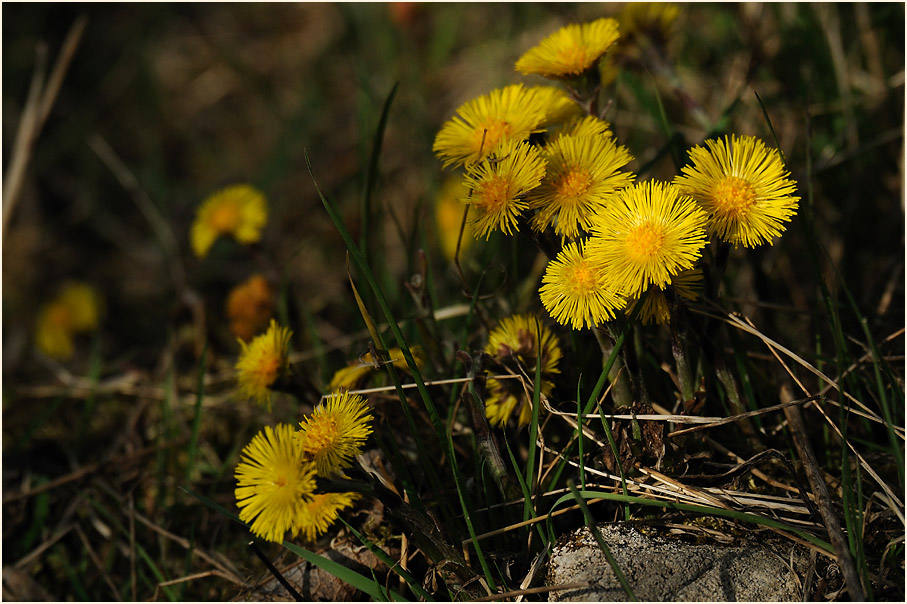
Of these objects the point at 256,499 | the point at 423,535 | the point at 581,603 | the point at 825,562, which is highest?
the point at 256,499

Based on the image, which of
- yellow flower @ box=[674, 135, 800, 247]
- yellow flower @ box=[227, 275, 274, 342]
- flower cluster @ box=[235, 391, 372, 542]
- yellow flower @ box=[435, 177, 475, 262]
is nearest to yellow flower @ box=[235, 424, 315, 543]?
flower cluster @ box=[235, 391, 372, 542]

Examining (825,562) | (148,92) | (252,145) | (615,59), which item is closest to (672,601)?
(825,562)

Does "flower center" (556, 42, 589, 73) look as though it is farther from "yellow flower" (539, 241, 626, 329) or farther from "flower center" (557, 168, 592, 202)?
"yellow flower" (539, 241, 626, 329)

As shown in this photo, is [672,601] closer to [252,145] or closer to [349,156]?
[349,156]

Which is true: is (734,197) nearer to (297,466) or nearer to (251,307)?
(297,466)

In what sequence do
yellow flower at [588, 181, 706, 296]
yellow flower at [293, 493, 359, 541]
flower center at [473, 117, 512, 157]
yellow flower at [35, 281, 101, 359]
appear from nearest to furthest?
yellow flower at [588, 181, 706, 296] < yellow flower at [293, 493, 359, 541] < flower center at [473, 117, 512, 157] < yellow flower at [35, 281, 101, 359]

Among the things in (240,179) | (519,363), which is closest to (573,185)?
(519,363)

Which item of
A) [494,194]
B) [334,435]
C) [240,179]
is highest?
[240,179]
